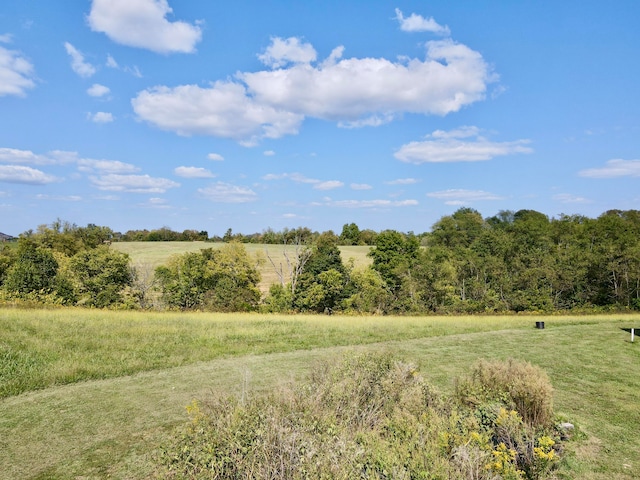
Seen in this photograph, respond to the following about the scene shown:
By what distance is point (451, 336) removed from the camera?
647 inches

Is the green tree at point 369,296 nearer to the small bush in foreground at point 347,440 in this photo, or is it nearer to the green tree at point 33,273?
the green tree at point 33,273

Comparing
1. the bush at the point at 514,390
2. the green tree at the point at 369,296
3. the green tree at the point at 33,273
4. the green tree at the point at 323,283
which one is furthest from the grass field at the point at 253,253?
→ the bush at the point at 514,390

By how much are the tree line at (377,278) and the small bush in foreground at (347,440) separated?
32.4 m

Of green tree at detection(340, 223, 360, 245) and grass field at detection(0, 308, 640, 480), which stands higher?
green tree at detection(340, 223, 360, 245)

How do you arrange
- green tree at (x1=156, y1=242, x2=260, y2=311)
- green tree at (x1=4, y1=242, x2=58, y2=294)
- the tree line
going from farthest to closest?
1. green tree at (x1=156, y1=242, x2=260, y2=311)
2. the tree line
3. green tree at (x1=4, y1=242, x2=58, y2=294)

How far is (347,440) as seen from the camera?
391 centimetres

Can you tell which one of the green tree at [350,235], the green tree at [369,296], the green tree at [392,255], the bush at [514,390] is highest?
the green tree at [350,235]

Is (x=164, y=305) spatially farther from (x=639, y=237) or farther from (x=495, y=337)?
(x=639, y=237)

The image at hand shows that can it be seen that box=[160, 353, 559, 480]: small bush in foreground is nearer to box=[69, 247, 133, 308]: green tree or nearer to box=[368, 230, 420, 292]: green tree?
box=[69, 247, 133, 308]: green tree

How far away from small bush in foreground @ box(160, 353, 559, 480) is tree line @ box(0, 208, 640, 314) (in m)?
32.4

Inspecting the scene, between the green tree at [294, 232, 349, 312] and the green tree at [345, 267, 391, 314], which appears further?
the green tree at [294, 232, 349, 312]

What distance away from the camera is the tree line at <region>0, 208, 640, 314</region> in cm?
3953

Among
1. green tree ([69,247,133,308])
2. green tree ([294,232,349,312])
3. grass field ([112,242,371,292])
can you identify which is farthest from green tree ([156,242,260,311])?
grass field ([112,242,371,292])

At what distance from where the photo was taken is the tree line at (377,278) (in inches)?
1556
